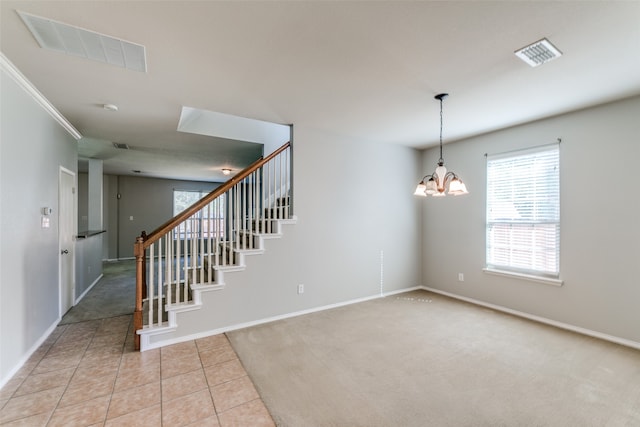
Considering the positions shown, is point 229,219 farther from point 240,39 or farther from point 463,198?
point 463,198

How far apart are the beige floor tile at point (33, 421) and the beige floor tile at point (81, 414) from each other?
35mm

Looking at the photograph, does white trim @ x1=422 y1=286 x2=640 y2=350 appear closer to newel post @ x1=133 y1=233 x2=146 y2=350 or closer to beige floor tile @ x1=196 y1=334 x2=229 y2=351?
beige floor tile @ x1=196 y1=334 x2=229 y2=351

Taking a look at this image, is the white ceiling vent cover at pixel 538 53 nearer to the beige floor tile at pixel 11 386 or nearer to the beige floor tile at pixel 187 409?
the beige floor tile at pixel 187 409

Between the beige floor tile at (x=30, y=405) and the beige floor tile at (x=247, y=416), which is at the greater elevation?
the beige floor tile at (x=30, y=405)

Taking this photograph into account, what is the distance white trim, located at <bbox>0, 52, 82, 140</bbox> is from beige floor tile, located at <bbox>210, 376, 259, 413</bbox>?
121 inches

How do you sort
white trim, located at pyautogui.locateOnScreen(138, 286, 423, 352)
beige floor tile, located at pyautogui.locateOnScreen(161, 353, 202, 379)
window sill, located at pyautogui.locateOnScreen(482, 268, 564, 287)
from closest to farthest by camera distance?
1. beige floor tile, located at pyautogui.locateOnScreen(161, 353, 202, 379)
2. white trim, located at pyautogui.locateOnScreen(138, 286, 423, 352)
3. window sill, located at pyautogui.locateOnScreen(482, 268, 564, 287)

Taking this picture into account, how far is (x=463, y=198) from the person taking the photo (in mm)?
4535

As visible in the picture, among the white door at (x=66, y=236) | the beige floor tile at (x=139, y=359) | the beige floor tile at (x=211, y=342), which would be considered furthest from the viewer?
the white door at (x=66, y=236)

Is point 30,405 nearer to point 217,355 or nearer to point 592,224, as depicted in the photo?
point 217,355

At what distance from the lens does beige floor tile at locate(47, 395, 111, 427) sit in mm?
1830

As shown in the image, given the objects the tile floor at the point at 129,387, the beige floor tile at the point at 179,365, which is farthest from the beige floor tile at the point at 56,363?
the beige floor tile at the point at 179,365

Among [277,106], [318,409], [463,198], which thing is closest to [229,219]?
[277,106]

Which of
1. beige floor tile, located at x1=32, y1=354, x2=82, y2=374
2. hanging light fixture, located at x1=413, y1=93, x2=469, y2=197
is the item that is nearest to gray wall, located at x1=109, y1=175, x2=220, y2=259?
beige floor tile, located at x1=32, y1=354, x2=82, y2=374

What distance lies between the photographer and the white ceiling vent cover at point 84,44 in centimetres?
181
